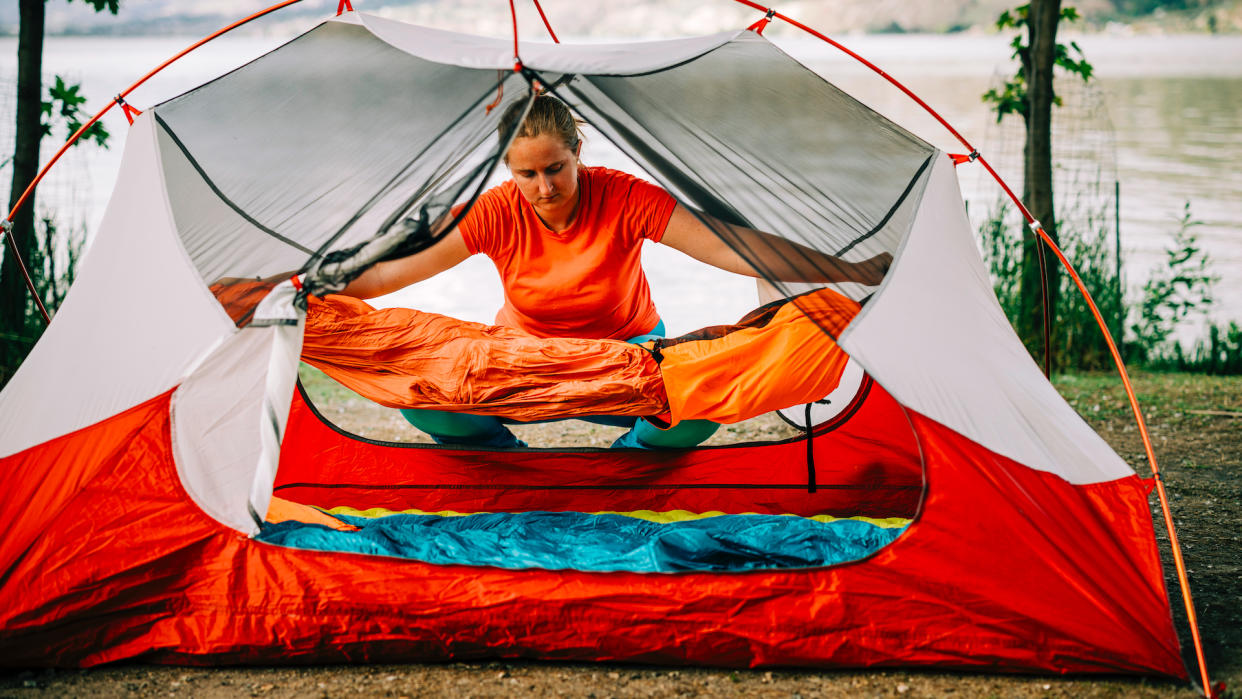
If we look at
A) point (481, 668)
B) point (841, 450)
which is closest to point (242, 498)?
point (481, 668)

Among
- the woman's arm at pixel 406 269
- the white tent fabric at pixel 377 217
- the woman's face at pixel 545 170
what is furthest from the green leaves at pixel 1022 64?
the woman's arm at pixel 406 269

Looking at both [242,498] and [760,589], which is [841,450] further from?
[242,498]

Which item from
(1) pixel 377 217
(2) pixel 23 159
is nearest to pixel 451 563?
(1) pixel 377 217

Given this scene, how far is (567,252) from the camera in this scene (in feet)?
7.61

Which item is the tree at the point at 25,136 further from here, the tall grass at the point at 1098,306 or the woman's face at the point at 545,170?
the tall grass at the point at 1098,306

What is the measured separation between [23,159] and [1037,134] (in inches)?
141

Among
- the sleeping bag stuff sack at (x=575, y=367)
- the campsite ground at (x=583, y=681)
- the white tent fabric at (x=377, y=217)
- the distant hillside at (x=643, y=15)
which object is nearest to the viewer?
the campsite ground at (x=583, y=681)

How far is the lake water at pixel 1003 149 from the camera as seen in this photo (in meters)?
5.02

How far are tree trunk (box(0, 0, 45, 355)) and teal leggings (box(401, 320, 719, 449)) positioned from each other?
5.24ft

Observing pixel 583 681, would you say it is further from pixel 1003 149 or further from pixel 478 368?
pixel 1003 149

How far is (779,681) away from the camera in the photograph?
1.76m

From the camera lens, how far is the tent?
1.76 metres

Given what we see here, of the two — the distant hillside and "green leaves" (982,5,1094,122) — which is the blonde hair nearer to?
"green leaves" (982,5,1094,122)

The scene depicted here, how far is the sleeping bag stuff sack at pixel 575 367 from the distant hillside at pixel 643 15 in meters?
21.3
